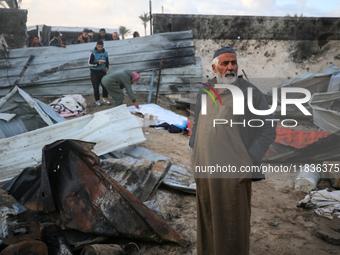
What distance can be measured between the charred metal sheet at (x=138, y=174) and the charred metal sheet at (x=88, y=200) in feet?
2.26

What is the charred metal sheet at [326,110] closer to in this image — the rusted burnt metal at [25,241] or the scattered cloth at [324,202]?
the scattered cloth at [324,202]

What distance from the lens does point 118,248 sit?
88.9 inches

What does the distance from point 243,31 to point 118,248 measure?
26.7ft

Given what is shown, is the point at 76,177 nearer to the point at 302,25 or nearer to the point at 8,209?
the point at 8,209

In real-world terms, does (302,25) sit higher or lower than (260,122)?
higher

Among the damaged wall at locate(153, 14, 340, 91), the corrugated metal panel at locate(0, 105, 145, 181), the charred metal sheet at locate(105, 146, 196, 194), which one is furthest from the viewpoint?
the damaged wall at locate(153, 14, 340, 91)

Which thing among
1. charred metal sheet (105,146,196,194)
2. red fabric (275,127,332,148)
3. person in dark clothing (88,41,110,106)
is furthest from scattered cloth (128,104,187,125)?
red fabric (275,127,332,148)

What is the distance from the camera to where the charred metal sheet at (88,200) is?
2514mm

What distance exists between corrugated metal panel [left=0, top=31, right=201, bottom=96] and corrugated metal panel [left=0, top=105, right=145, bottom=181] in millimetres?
4339

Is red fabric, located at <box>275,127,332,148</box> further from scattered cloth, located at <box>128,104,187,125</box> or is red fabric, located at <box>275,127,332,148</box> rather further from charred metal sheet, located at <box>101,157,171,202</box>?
charred metal sheet, located at <box>101,157,171,202</box>

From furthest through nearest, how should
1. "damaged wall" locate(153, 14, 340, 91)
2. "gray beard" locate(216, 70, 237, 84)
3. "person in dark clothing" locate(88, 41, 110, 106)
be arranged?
1. "damaged wall" locate(153, 14, 340, 91)
2. "person in dark clothing" locate(88, 41, 110, 106)
3. "gray beard" locate(216, 70, 237, 84)

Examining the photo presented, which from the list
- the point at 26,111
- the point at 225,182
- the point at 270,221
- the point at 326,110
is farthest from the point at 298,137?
the point at 26,111

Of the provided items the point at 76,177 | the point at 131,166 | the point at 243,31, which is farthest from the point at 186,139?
the point at 243,31

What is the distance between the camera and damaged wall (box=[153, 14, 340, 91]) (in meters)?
8.91
